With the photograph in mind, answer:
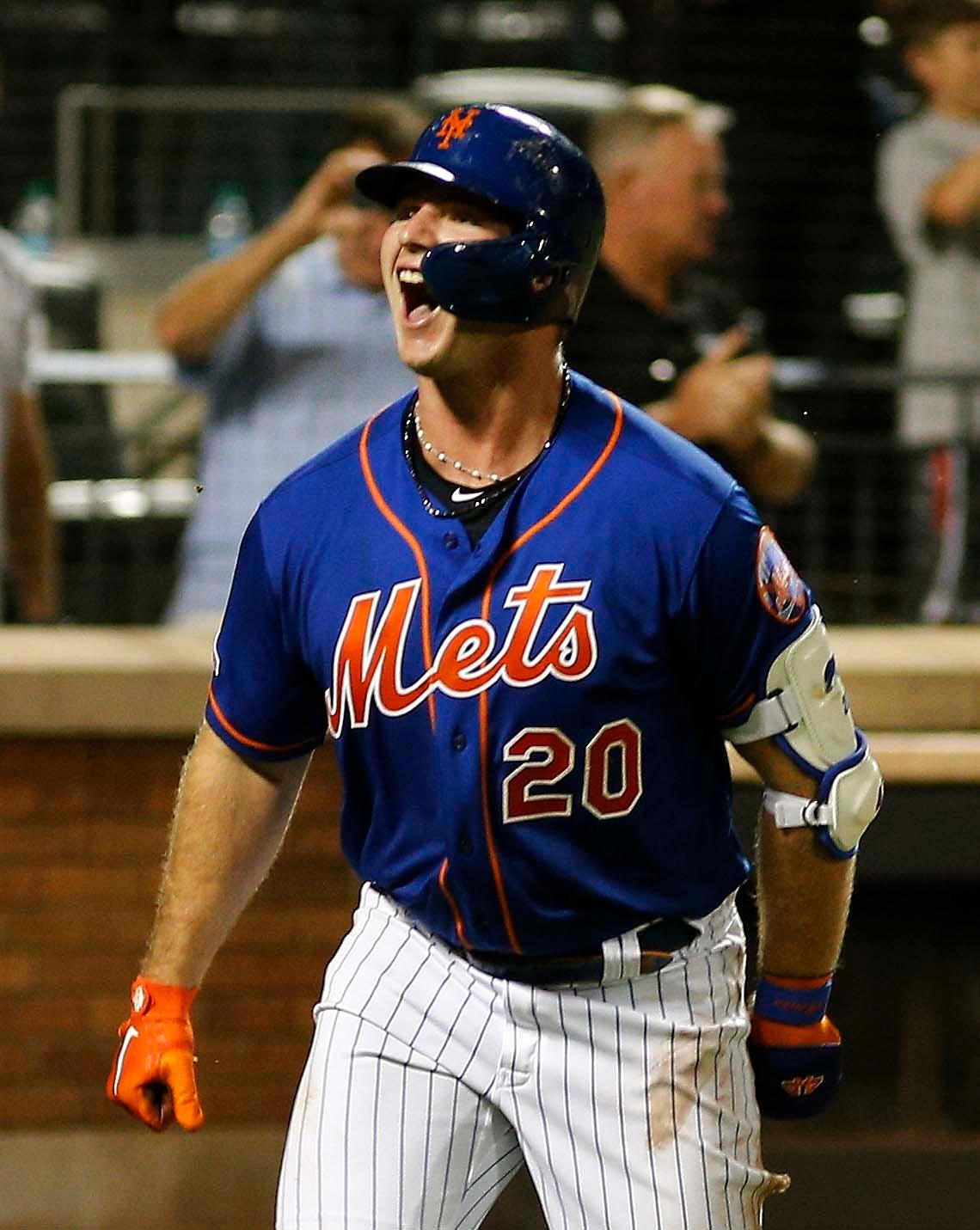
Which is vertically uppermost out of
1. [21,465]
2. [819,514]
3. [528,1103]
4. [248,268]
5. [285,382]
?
[248,268]

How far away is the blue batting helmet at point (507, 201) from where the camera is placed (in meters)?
2.16

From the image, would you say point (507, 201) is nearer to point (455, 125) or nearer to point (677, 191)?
point (455, 125)

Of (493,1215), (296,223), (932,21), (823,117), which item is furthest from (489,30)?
(493,1215)

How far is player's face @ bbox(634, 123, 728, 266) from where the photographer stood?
4305mm

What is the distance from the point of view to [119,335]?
653 centimetres

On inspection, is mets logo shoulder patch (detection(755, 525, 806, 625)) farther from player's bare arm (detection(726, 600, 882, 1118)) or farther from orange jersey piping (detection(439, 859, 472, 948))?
orange jersey piping (detection(439, 859, 472, 948))

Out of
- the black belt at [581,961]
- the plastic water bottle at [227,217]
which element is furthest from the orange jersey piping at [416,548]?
the plastic water bottle at [227,217]

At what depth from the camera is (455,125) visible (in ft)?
7.27

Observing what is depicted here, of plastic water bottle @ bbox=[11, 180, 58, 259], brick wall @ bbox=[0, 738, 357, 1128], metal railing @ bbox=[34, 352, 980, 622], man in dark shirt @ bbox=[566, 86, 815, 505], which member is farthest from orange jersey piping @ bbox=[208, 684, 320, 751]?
plastic water bottle @ bbox=[11, 180, 58, 259]

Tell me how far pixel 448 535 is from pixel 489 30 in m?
7.13

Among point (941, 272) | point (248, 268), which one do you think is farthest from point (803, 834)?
point (941, 272)

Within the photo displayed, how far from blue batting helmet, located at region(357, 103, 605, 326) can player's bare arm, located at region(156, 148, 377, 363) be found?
198 centimetres

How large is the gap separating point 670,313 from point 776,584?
2284mm

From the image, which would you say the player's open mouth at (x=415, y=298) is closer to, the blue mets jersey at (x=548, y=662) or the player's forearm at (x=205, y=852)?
the blue mets jersey at (x=548, y=662)
